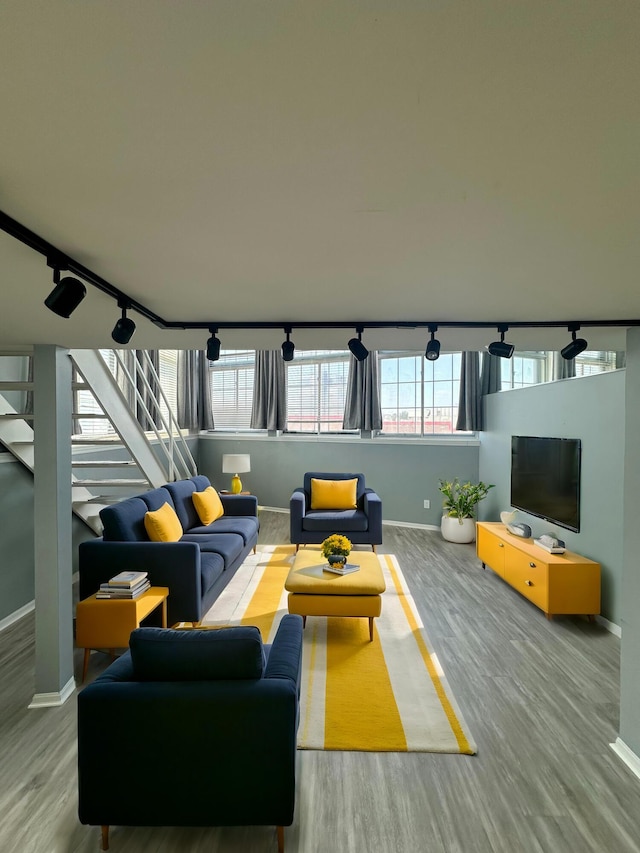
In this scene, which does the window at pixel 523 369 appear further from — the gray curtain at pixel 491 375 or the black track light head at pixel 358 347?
the black track light head at pixel 358 347

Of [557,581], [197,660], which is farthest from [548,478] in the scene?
[197,660]

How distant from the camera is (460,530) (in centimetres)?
626

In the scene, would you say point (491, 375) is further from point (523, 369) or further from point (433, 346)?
point (433, 346)

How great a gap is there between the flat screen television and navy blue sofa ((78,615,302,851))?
3318mm

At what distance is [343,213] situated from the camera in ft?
3.85

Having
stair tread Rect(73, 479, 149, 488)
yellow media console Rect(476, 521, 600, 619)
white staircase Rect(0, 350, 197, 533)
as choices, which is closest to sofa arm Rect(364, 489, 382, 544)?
yellow media console Rect(476, 521, 600, 619)

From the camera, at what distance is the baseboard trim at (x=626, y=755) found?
89.7 inches

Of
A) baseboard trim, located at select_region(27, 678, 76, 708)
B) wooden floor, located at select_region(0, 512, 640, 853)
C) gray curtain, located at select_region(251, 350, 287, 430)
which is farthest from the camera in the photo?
gray curtain, located at select_region(251, 350, 287, 430)

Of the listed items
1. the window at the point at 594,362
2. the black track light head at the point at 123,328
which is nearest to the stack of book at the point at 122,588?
the black track light head at the point at 123,328

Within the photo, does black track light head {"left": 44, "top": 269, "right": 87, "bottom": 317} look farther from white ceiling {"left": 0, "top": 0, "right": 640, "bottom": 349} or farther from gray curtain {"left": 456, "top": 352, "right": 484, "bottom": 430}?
gray curtain {"left": 456, "top": 352, "right": 484, "bottom": 430}

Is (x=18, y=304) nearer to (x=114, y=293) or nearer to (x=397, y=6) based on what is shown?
(x=114, y=293)

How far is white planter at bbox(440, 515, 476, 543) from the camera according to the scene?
6.26 m

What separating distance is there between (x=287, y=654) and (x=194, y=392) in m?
6.83

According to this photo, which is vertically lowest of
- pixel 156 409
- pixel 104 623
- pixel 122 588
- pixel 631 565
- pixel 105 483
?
pixel 104 623
